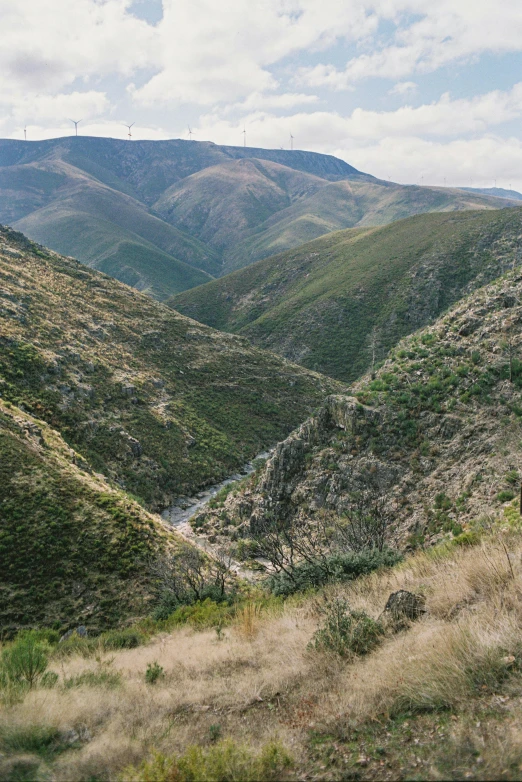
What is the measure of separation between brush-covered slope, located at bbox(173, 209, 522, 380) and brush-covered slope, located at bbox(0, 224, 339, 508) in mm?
19205

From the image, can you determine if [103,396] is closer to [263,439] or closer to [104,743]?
[263,439]

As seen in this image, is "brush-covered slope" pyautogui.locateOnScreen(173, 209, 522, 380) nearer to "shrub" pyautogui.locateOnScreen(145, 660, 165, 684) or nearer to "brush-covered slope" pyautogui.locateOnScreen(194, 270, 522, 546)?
"brush-covered slope" pyautogui.locateOnScreen(194, 270, 522, 546)

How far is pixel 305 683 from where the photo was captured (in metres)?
6.86

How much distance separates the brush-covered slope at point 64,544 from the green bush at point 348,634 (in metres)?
16.2

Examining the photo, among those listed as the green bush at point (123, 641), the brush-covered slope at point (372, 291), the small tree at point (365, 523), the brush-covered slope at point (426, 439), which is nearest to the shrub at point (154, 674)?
the green bush at point (123, 641)

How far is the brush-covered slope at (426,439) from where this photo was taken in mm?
21000

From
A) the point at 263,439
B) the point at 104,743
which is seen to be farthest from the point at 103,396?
the point at 104,743

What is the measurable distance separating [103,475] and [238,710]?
36202 millimetres

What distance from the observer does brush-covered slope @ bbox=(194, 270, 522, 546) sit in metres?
21.0

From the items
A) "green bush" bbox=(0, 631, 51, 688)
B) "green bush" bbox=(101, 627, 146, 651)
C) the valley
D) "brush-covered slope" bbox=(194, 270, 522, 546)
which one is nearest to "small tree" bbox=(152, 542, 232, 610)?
the valley

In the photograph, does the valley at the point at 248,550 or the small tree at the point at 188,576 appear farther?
the small tree at the point at 188,576

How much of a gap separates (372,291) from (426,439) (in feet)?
263

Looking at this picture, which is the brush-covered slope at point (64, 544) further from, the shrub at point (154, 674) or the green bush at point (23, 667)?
the shrub at point (154, 674)

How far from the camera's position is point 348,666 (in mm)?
6934
